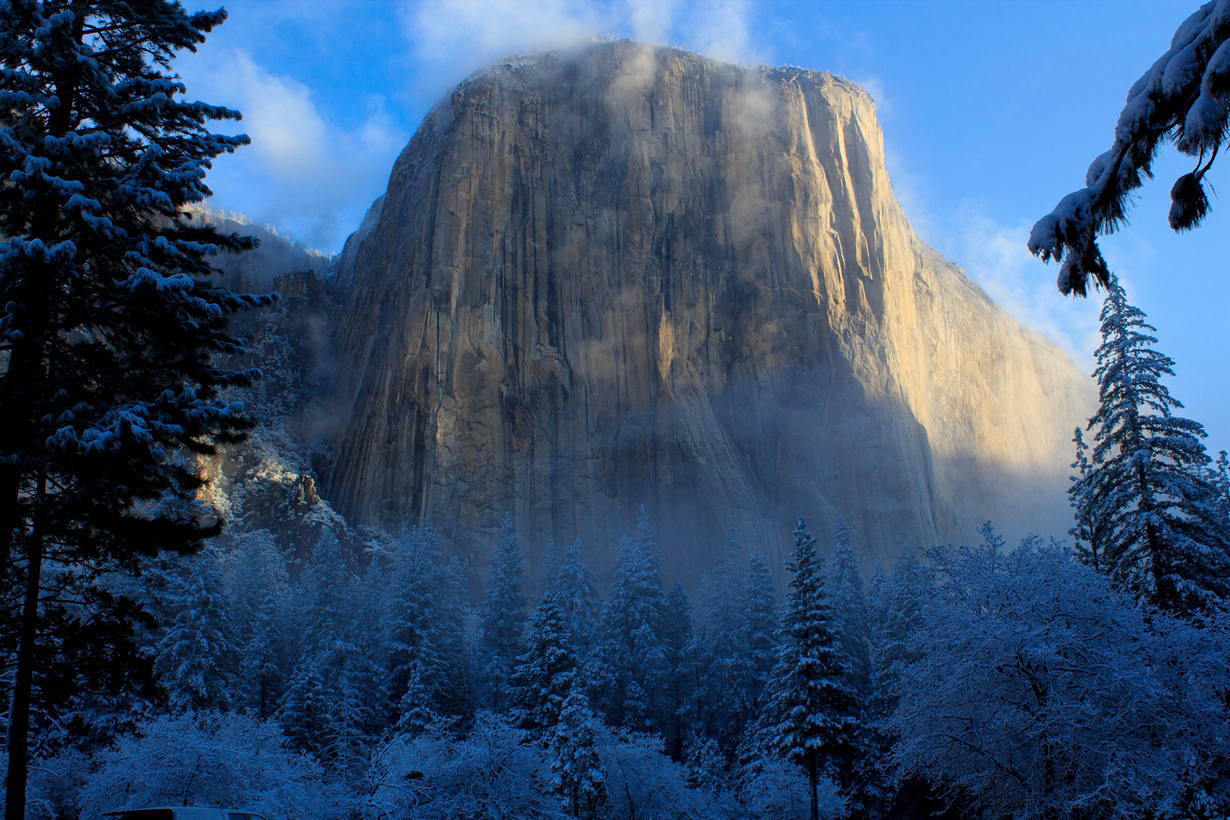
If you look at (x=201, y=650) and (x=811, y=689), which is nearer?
(x=811, y=689)

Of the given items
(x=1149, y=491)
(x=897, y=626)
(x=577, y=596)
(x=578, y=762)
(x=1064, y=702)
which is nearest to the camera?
(x=1064, y=702)

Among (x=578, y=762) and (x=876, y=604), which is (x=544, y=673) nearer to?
(x=578, y=762)

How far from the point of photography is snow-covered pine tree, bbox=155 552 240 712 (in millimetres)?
28375

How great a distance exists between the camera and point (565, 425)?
68938 millimetres

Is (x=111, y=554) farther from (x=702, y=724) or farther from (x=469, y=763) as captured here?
(x=702, y=724)

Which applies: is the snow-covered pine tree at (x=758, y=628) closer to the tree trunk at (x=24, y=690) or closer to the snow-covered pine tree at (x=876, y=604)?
the snow-covered pine tree at (x=876, y=604)

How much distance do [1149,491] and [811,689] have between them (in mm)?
10845

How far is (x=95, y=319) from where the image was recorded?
9727mm

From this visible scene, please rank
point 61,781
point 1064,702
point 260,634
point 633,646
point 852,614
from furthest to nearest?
point 852,614 → point 633,646 → point 260,634 → point 61,781 → point 1064,702

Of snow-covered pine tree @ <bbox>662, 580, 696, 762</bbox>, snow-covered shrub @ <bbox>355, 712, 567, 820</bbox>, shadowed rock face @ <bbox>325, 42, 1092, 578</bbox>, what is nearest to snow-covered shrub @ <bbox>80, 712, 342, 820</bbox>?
snow-covered shrub @ <bbox>355, 712, 567, 820</bbox>

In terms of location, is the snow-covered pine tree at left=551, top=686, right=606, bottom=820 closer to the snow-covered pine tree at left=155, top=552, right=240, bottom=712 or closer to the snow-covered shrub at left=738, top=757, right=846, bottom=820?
the snow-covered shrub at left=738, top=757, right=846, bottom=820

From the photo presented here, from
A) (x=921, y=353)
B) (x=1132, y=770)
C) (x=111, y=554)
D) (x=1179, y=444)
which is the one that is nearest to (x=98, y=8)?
(x=111, y=554)

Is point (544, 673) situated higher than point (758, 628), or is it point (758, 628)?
point (758, 628)

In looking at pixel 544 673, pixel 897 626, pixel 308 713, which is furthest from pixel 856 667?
pixel 308 713
